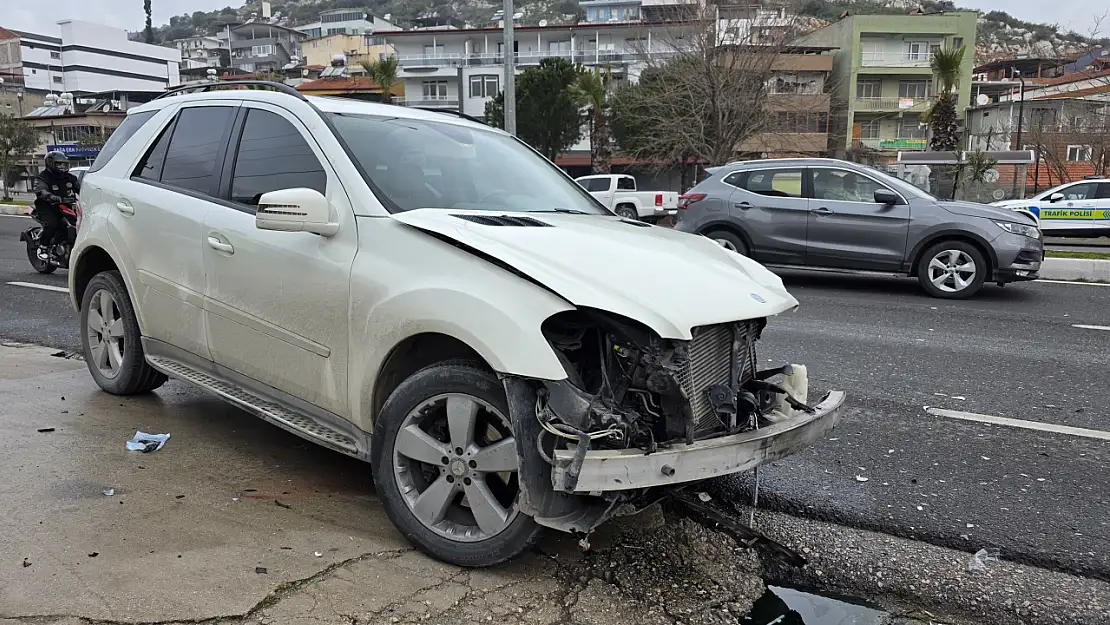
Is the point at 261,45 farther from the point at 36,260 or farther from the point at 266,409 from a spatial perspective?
the point at 266,409

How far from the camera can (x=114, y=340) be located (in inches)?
198

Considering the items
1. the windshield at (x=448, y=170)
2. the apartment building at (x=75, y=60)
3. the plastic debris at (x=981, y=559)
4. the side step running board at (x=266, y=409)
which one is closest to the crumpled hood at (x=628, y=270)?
the windshield at (x=448, y=170)

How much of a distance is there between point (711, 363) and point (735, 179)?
8.86m

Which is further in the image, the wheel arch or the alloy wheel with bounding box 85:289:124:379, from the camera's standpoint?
the wheel arch

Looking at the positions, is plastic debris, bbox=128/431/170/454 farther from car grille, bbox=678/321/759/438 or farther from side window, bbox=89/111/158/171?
car grille, bbox=678/321/759/438

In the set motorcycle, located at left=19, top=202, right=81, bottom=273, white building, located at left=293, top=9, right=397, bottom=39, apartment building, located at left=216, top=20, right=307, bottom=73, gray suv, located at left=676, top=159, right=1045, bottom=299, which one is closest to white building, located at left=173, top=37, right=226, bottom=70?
apartment building, located at left=216, top=20, right=307, bottom=73

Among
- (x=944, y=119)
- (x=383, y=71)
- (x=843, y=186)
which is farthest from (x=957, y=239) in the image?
(x=383, y=71)

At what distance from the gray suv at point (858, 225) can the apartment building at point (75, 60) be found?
113788mm

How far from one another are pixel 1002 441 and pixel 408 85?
63.4 m

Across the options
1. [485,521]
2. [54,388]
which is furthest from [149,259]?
[485,521]

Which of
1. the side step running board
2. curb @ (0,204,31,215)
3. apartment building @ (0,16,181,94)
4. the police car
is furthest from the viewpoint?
apartment building @ (0,16,181,94)

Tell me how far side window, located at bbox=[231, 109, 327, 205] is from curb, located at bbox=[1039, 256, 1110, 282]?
11.2 m

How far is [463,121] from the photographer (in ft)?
15.1

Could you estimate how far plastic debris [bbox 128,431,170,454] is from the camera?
168 inches
